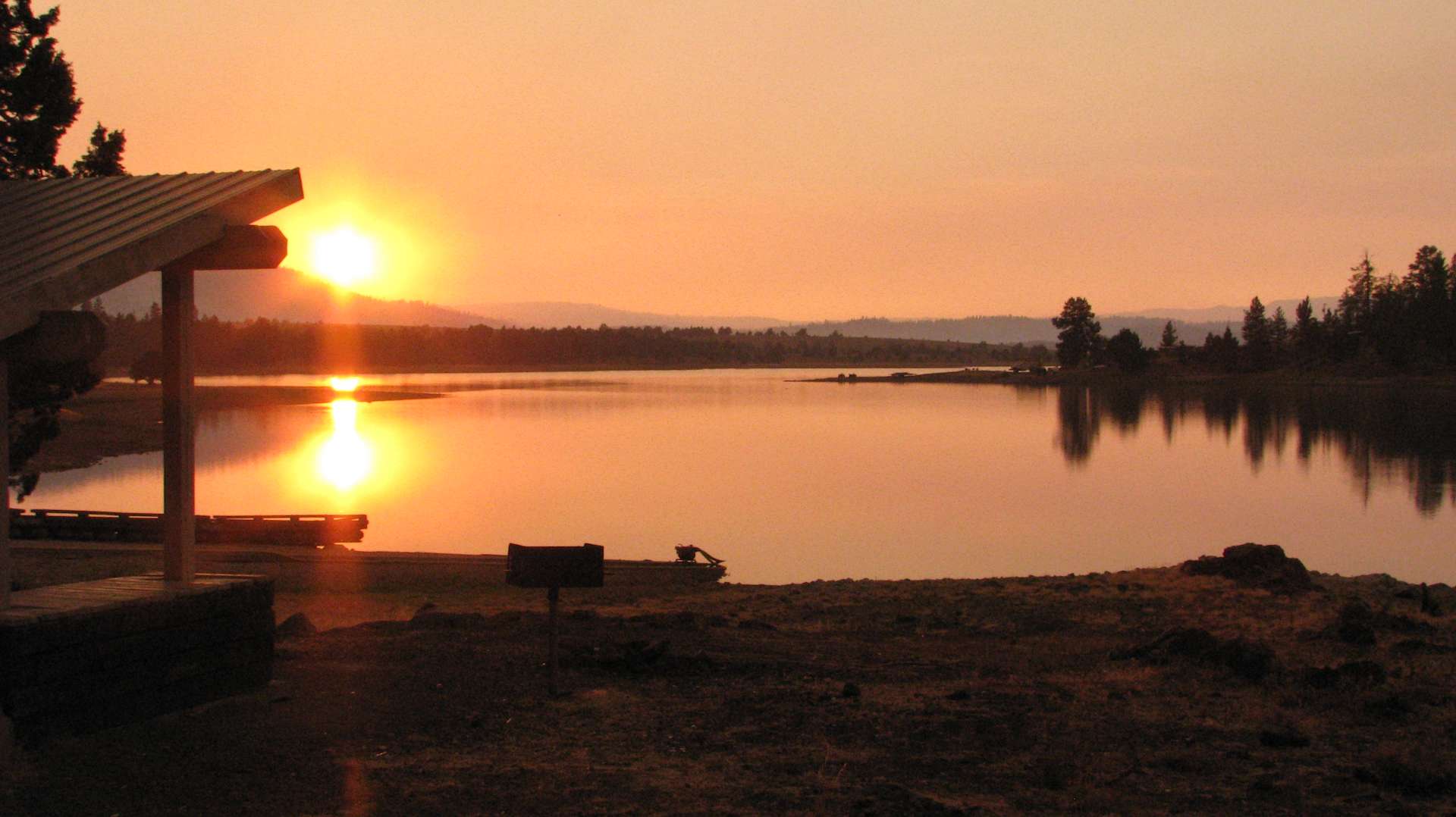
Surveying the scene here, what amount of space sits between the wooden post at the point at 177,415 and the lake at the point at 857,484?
619 inches

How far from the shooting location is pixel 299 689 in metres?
8.36

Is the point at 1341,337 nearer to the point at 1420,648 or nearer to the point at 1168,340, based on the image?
the point at 1168,340

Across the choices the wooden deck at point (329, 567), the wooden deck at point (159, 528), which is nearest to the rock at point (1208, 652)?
the wooden deck at point (329, 567)

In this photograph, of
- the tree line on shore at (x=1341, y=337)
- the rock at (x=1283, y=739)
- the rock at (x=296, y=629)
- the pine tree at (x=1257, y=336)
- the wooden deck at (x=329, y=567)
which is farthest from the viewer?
the pine tree at (x=1257, y=336)

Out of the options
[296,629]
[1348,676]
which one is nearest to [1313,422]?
[1348,676]

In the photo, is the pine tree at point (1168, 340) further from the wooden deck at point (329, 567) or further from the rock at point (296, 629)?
the rock at point (296, 629)

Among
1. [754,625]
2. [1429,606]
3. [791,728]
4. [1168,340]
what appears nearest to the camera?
[791,728]

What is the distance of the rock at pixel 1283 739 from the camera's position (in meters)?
7.45

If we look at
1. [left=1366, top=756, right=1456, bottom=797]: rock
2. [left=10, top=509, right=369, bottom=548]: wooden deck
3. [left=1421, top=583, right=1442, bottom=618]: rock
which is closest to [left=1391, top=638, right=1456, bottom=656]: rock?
[left=1421, top=583, right=1442, bottom=618]: rock

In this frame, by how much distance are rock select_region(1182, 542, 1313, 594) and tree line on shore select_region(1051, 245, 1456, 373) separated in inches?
3627

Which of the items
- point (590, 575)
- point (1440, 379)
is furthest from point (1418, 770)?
point (1440, 379)

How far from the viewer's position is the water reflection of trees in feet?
148

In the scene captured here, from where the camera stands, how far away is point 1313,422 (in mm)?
68562

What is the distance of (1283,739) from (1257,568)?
375 inches
